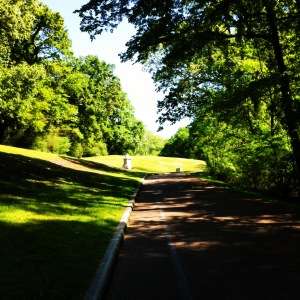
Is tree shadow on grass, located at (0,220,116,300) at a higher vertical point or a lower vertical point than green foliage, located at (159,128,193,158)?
lower

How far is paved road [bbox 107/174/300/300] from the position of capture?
179 inches

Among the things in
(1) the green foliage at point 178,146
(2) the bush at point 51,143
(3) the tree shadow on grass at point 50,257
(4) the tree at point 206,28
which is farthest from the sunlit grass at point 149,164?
(1) the green foliage at point 178,146

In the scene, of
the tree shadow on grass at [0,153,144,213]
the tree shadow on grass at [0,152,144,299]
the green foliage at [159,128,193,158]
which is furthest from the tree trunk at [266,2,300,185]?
the green foliage at [159,128,193,158]

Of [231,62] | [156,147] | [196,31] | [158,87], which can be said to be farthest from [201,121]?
[156,147]

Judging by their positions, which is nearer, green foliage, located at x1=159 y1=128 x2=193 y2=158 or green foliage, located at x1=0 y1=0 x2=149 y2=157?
green foliage, located at x1=0 y1=0 x2=149 y2=157

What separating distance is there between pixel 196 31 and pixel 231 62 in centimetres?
663

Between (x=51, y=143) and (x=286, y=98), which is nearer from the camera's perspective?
(x=286, y=98)

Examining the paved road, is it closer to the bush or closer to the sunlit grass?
the bush

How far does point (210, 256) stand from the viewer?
6.12 meters

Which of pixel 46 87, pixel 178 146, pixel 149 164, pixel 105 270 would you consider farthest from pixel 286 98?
pixel 178 146

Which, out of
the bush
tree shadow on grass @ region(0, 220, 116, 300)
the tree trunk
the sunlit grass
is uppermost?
the tree trunk

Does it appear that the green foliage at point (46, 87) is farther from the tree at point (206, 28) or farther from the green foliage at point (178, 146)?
the green foliage at point (178, 146)

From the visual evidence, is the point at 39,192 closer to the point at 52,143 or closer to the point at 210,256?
the point at 210,256

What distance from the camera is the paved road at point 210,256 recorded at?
4.56 m
